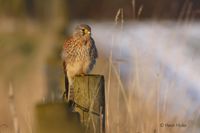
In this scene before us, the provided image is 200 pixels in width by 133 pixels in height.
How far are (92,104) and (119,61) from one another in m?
0.98

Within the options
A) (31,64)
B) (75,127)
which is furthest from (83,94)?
(31,64)

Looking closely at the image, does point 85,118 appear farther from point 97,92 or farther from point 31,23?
point 31,23

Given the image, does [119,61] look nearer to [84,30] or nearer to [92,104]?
[84,30]

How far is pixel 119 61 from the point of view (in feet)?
13.1

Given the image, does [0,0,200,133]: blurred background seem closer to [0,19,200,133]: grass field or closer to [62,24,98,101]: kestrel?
[0,19,200,133]: grass field

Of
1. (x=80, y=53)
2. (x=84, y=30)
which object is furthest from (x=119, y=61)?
(x=80, y=53)

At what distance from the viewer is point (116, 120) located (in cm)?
395

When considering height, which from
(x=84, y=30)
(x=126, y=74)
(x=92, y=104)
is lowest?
(x=126, y=74)

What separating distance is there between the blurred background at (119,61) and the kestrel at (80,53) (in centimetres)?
18

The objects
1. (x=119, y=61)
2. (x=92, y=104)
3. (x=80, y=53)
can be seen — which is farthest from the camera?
(x=80, y=53)

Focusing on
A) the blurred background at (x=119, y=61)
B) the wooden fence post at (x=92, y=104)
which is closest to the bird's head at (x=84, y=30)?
the blurred background at (x=119, y=61)

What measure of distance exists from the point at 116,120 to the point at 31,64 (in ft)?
22.0

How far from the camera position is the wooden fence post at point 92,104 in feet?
9.99

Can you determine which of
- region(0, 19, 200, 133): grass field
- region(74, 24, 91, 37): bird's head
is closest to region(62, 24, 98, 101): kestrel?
region(74, 24, 91, 37): bird's head
